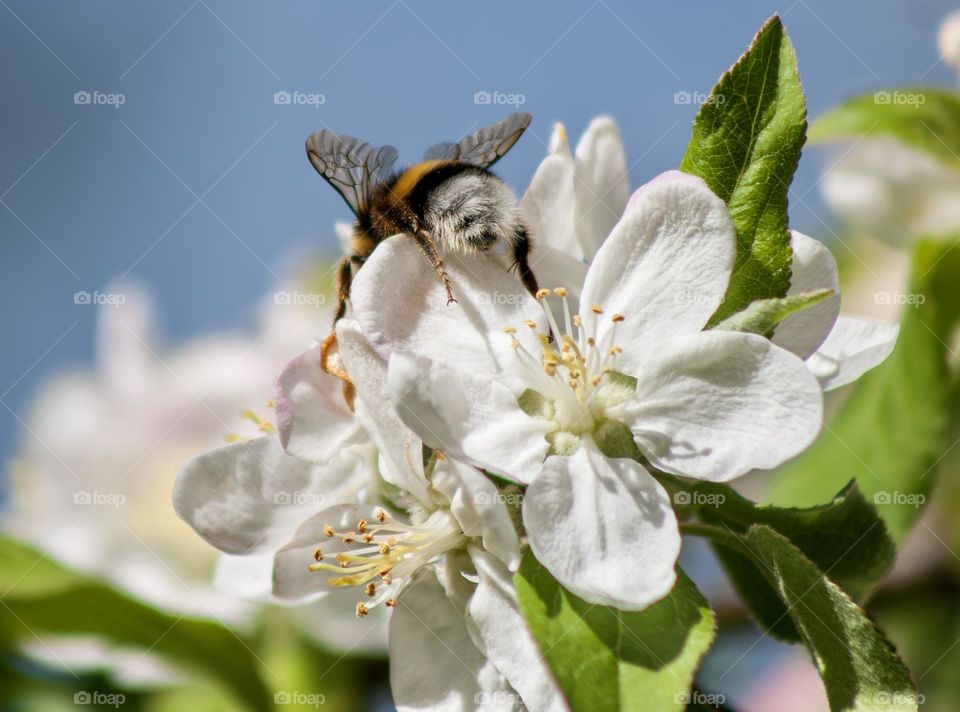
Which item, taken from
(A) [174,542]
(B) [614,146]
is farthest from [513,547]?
(A) [174,542]

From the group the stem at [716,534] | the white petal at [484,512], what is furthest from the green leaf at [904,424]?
the white petal at [484,512]

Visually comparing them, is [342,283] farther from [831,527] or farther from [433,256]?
[831,527]

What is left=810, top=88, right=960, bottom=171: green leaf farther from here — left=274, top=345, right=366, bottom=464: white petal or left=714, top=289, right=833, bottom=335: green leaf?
left=274, top=345, right=366, bottom=464: white petal

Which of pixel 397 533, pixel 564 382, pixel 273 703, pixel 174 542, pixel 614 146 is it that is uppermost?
pixel 614 146

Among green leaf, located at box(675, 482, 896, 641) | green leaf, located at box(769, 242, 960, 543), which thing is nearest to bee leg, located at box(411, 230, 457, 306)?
green leaf, located at box(675, 482, 896, 641)

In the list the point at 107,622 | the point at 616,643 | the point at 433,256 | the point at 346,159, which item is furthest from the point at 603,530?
the point at 107,622

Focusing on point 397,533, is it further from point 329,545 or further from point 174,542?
point 174,542
